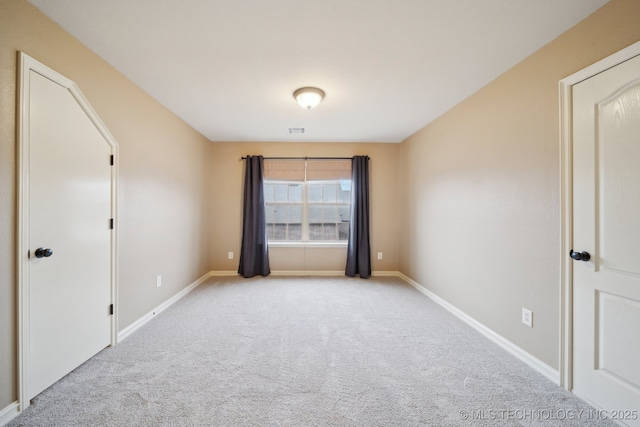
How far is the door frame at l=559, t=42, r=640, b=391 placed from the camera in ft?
5.40

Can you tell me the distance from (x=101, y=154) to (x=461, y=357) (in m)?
3.41

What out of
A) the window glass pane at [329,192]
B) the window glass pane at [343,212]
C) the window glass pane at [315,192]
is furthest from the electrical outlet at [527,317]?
the window glass pane at [315,192]

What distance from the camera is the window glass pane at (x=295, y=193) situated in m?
4.54

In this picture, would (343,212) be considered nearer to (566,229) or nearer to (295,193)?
(295,193)

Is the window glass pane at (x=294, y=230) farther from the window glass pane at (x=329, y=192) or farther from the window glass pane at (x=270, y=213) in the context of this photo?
the window glass pane at (x=329, y=192)

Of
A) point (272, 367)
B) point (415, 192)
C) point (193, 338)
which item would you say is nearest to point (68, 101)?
point (193, 338)

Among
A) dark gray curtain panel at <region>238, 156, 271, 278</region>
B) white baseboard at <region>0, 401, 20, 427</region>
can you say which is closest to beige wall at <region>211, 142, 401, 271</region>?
dark gray curtain panel at <region>238, 156, 271, 278</region>

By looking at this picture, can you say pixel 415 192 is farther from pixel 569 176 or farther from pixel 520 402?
pixel 520 402

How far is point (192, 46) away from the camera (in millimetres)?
1850

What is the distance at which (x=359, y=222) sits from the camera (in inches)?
170

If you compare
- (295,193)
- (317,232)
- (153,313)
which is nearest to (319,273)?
(317,232)

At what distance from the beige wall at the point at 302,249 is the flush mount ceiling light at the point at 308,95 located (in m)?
1.87

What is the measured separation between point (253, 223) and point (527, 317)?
373 centimetres

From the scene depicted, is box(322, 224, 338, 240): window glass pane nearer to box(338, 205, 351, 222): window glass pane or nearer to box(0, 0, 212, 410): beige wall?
box(338, 205, 351, 222): window glass pane
